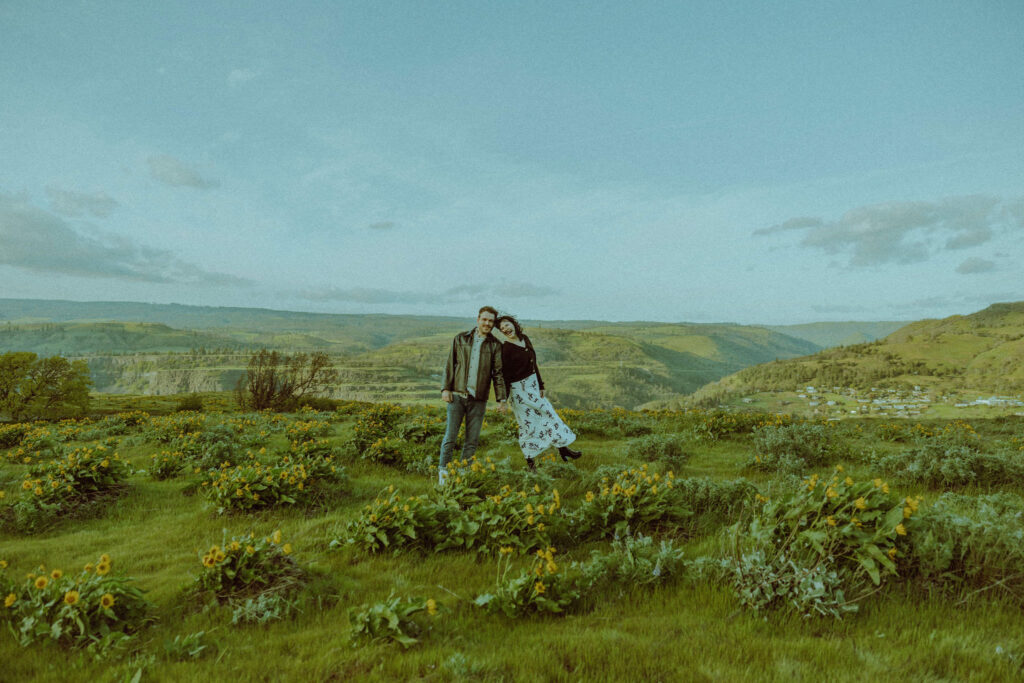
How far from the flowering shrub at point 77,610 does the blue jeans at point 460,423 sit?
4.97 m

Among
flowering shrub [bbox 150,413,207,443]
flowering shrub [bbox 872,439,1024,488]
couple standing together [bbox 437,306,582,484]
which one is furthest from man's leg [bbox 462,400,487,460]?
flowering shrub [bbox 150,413,207,443]

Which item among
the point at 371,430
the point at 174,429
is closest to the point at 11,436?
the point at 174,429

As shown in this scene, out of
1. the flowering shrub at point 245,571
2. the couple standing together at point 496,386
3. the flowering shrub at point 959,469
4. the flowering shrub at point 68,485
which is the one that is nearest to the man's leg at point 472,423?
the couple standing together at point 496,386

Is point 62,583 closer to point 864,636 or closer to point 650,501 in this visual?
point 650,501

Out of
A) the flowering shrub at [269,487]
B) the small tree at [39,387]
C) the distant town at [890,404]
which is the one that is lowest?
the distant town at [890,404]

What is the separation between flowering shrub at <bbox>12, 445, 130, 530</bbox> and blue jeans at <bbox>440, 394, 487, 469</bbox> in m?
5.61

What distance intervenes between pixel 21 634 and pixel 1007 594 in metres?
8.00

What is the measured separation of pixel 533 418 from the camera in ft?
32.2

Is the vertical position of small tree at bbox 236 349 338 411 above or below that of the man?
below

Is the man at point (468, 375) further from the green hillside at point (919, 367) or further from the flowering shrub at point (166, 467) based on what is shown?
the green hillside at point (919, 367)

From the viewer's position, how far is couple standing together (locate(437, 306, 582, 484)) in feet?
29.0

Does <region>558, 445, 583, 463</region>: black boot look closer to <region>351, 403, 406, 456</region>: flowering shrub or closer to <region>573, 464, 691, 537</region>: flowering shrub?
<region>573, 464, 691, 537</region>: flowering shrub

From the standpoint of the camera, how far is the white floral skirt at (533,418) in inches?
382

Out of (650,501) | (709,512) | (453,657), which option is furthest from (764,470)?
(453,657)
